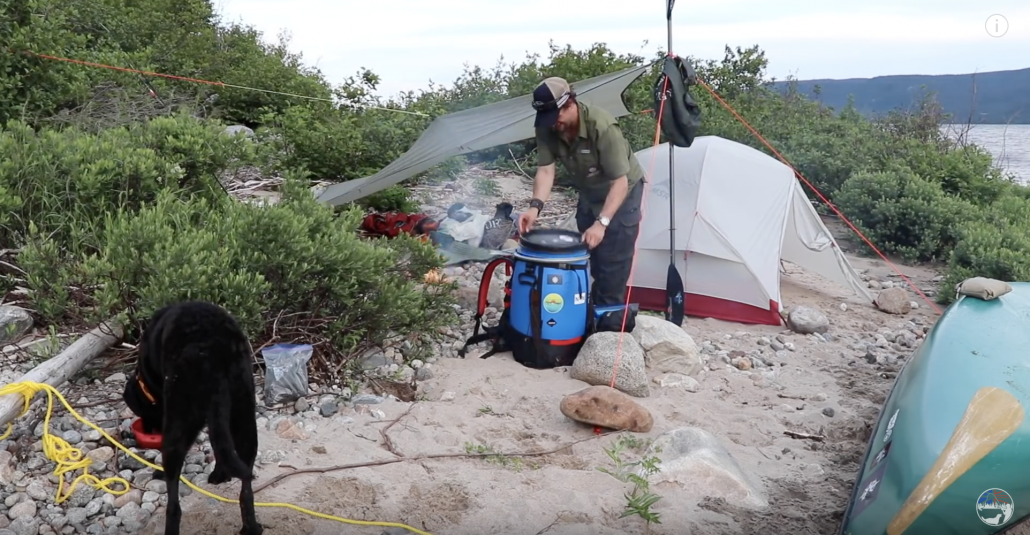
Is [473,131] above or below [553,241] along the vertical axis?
above

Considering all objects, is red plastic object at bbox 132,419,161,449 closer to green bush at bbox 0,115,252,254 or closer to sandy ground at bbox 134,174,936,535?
sandy ground at bbox 134,174,936,535

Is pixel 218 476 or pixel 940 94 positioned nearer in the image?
pixel 218 476

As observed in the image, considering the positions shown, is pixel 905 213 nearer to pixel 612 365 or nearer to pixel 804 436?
pixel 804 436

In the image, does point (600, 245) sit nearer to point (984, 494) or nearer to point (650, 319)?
point (650, 319)

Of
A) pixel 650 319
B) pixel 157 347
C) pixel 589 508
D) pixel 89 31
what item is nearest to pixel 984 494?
pixel 589 508

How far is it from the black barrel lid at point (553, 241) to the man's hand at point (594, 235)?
35 millimetres

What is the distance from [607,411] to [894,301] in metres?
3.82

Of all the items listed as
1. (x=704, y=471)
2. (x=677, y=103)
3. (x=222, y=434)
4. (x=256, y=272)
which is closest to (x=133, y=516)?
(x=222, y=434)

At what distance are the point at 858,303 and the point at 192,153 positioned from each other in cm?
525

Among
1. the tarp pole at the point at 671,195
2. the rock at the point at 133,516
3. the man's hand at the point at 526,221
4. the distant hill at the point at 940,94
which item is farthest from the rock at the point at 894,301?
the distant hill at the point at 940,94

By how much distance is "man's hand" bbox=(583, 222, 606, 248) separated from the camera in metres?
4.84

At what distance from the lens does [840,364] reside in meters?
5.47

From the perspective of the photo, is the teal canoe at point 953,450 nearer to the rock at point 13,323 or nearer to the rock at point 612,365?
the rock at point 612,365

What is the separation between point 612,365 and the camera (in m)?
4.55
